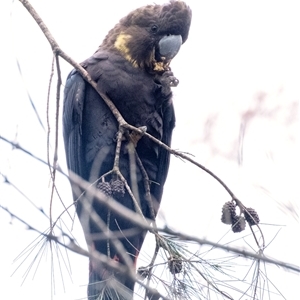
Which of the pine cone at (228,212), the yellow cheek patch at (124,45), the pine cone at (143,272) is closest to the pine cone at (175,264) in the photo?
the pine cone at (143,272)

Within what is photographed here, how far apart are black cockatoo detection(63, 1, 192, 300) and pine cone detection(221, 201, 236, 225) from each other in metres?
0.61

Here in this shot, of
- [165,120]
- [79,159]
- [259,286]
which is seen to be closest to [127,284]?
[259,286]

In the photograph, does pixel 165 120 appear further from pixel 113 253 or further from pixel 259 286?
pixel 259 286

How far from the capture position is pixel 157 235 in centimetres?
187

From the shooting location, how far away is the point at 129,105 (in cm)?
267

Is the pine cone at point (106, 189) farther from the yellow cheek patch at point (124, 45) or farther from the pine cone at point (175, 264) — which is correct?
the yellow cheek patch at point (124, 45)

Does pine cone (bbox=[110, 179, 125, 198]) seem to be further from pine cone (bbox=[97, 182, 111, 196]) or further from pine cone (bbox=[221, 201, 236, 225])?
pine cone (bbox=[221, 201, 236, 225])

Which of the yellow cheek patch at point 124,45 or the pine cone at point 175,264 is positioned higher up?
the yellow cheek patch at point 124,45

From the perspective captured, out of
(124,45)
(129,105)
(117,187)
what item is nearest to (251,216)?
(117,187)

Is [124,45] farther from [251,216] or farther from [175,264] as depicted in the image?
[175,264]

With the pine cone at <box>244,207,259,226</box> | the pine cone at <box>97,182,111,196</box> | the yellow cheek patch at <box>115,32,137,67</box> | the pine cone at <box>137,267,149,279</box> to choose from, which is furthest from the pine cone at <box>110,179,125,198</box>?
the yellow cheek patch at <box>115,32,137,67</box>

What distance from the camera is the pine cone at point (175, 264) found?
5.80ft

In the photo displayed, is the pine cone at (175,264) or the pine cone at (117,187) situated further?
the pine cone at (117,187)

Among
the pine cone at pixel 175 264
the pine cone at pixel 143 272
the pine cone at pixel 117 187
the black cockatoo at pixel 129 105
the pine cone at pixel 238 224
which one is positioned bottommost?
the pine cone at pixel 143 272
